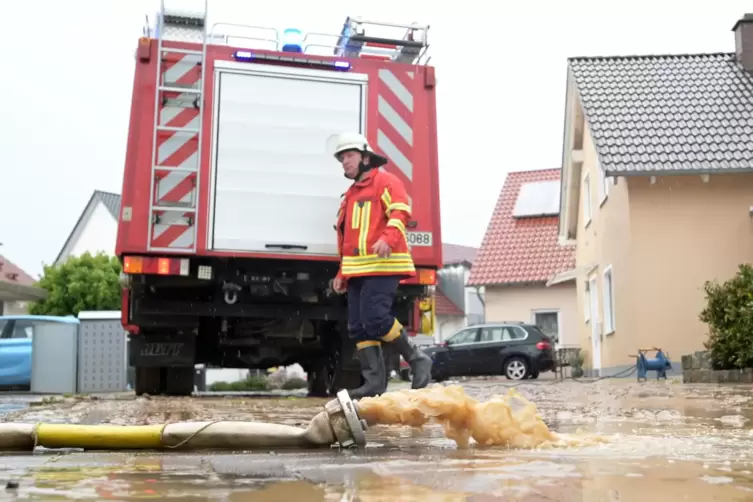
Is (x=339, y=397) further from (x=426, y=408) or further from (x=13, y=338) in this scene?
(x=13, y=338)

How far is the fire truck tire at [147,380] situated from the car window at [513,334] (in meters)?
15.8

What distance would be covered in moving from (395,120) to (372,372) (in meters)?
3.38

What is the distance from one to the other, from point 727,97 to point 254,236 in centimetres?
1567

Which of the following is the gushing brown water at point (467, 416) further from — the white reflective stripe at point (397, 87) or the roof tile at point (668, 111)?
the roof tile at point (668, 111)

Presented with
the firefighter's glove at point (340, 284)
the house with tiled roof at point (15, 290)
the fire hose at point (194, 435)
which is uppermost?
the house with tiled roof at point (15, 290)

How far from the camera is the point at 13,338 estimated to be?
69.8 feet

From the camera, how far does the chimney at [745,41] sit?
22.8 metres

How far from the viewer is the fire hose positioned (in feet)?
12.4

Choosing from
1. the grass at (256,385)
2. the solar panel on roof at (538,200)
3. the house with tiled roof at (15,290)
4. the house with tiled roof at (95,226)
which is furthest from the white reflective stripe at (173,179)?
the house with tiled roof at (95,226)

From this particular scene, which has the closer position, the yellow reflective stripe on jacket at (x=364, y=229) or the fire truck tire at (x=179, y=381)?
the yellow reflective stripe on jacket at (x=364, y=229)

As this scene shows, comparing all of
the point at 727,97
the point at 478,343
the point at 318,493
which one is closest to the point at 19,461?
the point at 318,493

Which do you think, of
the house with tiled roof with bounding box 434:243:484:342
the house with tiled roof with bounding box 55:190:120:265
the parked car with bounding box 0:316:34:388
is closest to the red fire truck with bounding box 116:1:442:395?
the parked car with bounding box 0:316:34:388

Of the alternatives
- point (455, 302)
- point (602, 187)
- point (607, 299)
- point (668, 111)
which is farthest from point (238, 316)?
point (455, 302)

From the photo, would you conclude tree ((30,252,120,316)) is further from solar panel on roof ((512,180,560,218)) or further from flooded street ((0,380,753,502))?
flooded street ((0,380,753,502))
